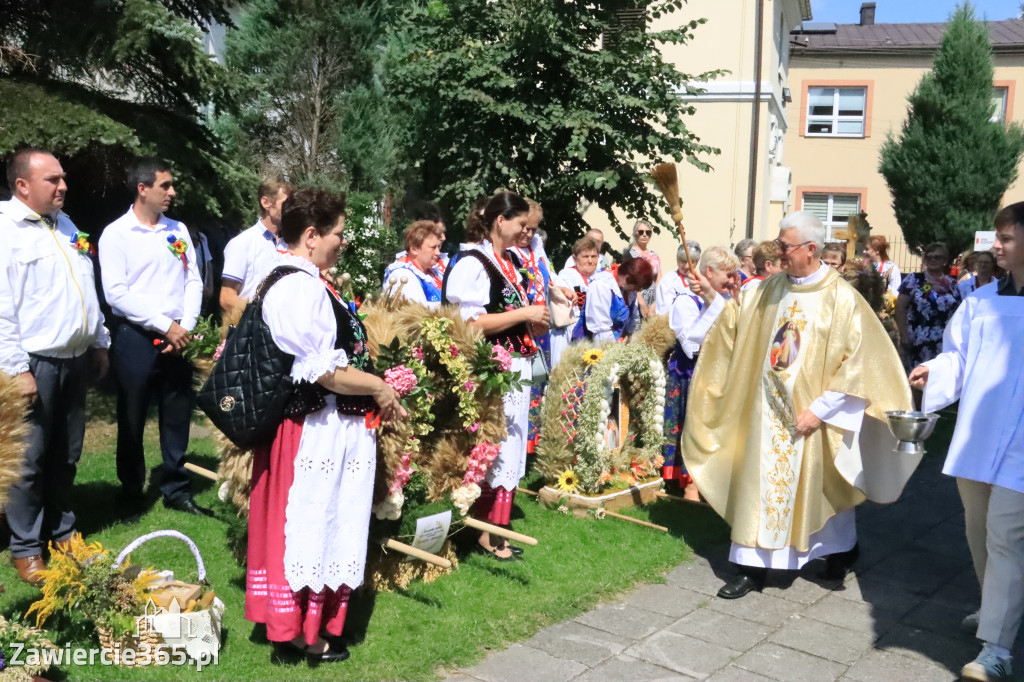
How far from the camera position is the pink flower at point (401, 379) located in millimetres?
Answer: 4645

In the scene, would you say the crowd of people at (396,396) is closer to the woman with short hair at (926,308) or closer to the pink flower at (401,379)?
the pink flower at (401,379)

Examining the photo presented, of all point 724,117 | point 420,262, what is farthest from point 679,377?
point 724,117

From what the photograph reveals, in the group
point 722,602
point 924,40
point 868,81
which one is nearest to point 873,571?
point 722,602

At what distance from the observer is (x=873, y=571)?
5.90m

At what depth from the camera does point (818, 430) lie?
17.8ft

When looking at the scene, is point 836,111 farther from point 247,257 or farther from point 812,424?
point 247,257

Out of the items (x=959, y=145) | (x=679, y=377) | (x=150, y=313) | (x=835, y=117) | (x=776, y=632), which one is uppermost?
(x=835, y=117)

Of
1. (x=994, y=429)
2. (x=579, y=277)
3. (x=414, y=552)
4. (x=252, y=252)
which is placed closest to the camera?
→ (x=994, y=429)

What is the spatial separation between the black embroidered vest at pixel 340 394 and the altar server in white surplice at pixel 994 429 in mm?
2692

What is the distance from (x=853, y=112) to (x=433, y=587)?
30639 mm

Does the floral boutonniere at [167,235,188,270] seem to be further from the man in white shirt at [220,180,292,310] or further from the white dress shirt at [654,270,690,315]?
the white dress shirt at [654,270,690,315]

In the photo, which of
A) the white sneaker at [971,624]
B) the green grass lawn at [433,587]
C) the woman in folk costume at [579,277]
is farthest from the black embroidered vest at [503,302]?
the woman in folk costume at [579,277]

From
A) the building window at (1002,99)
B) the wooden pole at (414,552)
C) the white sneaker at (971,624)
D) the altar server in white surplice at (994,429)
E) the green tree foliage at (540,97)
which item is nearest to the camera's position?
the altar server in white surplice at (994,429)

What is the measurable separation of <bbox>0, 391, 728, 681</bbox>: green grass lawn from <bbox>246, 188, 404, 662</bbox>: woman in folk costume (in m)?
0.31
